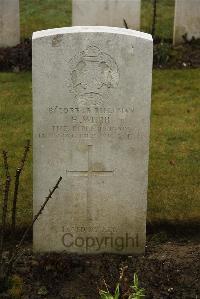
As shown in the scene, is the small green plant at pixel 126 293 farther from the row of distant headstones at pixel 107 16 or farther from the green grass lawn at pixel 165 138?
the row of distant headstones at pixel 107 16

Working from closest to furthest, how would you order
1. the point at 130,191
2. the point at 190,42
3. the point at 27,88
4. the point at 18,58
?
the point at 130,191, the point at 27,88, the point at 18,58, the point at 190,42

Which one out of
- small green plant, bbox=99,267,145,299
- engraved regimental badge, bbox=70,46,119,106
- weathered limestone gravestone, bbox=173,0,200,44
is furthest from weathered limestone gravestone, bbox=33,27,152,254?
weathered limestone gravestone, bbox=173,0,200,44

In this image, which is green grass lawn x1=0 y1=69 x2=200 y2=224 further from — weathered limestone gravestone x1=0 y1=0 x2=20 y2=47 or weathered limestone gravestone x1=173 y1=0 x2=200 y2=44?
weathered limestone gravestone x1=173 y1=0 x2=200 y2=44

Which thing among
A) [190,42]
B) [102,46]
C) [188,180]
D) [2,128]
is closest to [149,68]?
[102,46]

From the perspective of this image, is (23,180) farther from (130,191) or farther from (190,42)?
(190,42)

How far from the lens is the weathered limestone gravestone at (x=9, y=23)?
380 inches

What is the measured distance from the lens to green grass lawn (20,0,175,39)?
11078 mm

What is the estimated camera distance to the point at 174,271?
4836 millimetres

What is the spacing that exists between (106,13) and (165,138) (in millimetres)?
3387

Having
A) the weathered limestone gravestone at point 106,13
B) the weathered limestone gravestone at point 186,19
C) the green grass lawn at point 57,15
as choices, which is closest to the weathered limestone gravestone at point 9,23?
the green grass lawn at point 57,15

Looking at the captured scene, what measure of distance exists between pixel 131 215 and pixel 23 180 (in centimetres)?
155

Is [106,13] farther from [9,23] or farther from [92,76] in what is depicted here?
[92,76]

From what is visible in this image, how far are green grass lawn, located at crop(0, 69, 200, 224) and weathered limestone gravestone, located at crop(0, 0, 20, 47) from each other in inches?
37.8

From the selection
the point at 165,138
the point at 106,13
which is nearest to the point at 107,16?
the point at 106,13
